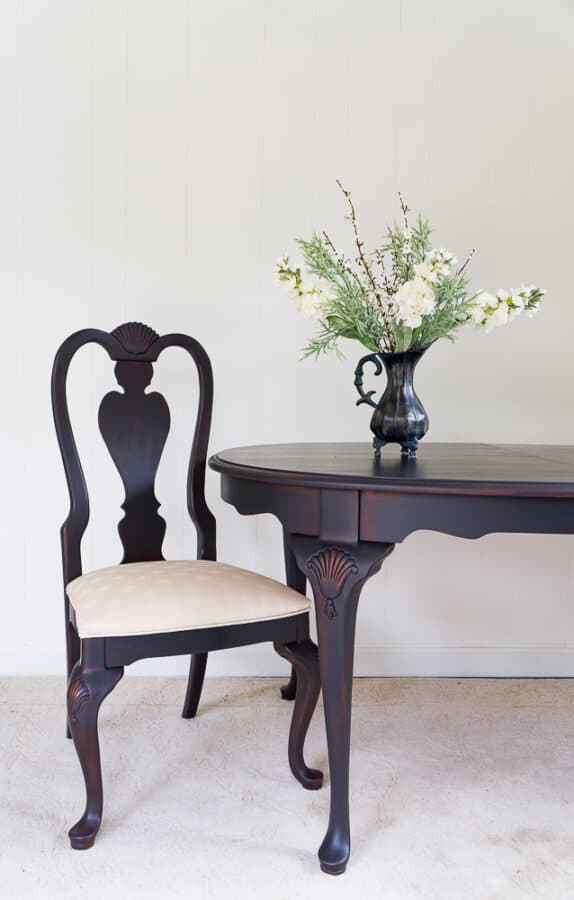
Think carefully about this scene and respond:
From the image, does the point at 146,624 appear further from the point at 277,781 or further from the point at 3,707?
the point at 3,707

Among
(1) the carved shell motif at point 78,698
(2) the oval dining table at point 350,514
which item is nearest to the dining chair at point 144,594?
(1) the carved shell motif at point 78,698

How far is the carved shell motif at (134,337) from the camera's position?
228 cm

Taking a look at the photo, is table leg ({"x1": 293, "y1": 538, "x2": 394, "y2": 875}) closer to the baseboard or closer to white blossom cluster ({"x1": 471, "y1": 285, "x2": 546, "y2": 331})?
white blossom cluster ({"x1": 471, "y1": 285, "x2": 546, "y2": 331})

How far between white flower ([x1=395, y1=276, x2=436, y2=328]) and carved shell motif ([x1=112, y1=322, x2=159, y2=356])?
830mm

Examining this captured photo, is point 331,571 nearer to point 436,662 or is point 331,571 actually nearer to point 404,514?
point 404,514

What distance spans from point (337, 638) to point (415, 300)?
74 centimetres

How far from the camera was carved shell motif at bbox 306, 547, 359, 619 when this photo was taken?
1.62 m

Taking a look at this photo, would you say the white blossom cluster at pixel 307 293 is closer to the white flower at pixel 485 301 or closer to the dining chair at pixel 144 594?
the white flower at pixel 485 301

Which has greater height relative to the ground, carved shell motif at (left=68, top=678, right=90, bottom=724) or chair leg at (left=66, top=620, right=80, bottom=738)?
carved shell motif at (left=68, top=678, right=90, bottom=724)

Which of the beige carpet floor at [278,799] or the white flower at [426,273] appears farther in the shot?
the white flower at [426,273]

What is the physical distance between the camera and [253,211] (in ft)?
9.26

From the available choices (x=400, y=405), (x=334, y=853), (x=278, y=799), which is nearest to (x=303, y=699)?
(x=278, y=799)

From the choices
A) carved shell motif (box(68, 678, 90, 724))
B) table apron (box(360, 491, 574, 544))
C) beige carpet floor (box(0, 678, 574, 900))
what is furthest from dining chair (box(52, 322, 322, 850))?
table apron (box(360, 491, 574, 544))

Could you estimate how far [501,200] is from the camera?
9.35 feet
